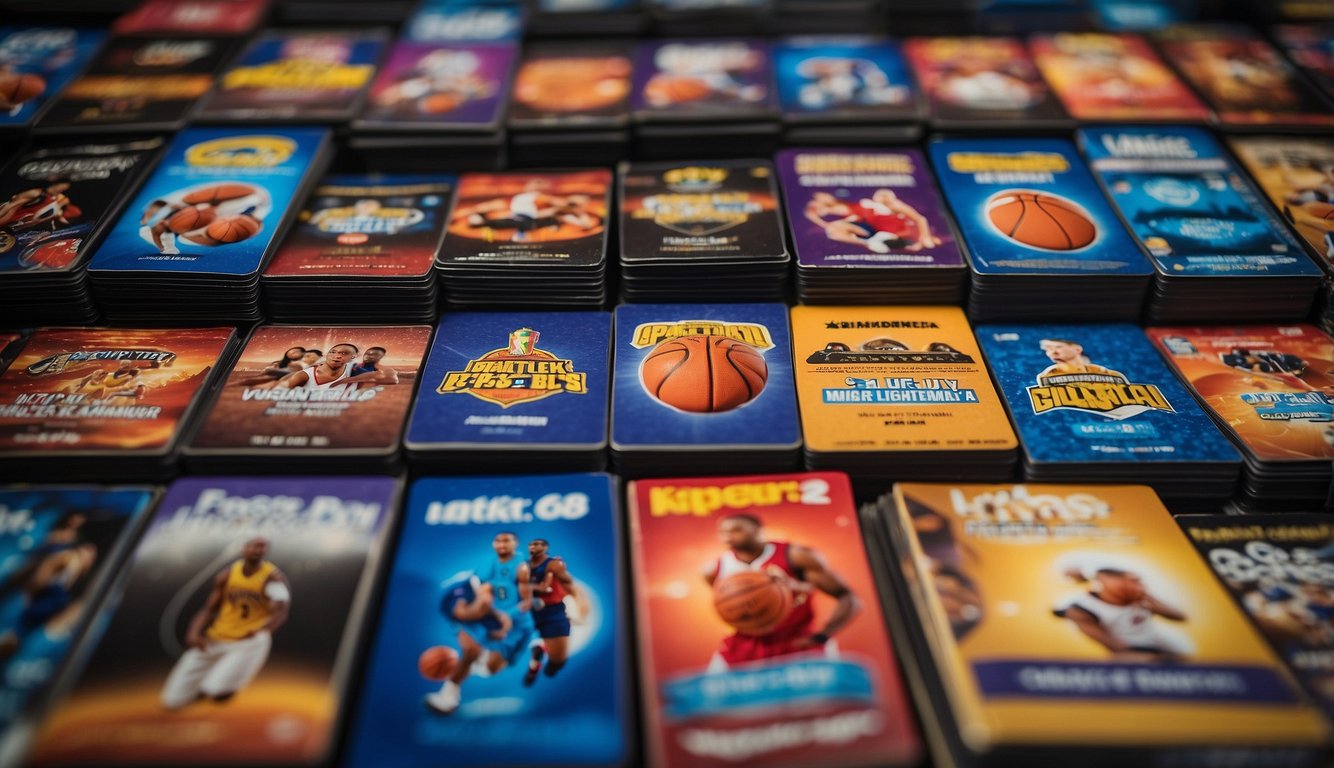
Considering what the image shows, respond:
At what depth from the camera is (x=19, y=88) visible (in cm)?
321

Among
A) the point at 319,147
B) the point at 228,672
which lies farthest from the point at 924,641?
the point at 319,147

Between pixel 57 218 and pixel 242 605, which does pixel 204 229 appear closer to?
pixel 57 218

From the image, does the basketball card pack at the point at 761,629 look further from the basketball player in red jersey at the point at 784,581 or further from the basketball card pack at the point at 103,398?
the basketball card pack at the point at 103,398

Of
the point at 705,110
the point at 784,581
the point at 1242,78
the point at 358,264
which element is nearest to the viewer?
the point at 784,581

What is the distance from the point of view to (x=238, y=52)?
11.5 feet

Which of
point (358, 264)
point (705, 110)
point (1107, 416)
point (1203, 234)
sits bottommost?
point (1107, 416)

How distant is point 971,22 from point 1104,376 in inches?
75.5

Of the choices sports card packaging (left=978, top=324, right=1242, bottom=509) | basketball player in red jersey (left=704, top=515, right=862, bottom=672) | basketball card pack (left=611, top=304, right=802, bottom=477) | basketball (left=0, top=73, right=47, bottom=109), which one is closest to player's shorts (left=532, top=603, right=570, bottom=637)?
basketball player in red jersey (left=704, top=515, right=862, bottom=672)

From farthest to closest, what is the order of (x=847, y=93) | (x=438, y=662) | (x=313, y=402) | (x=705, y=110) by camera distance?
1. (x=847, y=93)
2. (x=705, y=110)
3. (x=313, y=402)
4. (x=438, y=662)

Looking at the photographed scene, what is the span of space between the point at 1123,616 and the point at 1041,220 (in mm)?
1294

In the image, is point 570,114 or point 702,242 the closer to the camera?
point 702,242

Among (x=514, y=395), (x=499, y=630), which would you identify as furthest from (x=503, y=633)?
(x=514, y=395)

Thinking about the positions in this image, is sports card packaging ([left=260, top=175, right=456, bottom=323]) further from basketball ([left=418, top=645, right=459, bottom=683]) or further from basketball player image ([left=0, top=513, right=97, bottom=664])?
basketball ([left=418, top=645, right=459, bottom=683])

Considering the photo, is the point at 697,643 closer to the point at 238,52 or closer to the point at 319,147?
the point at 319,147
